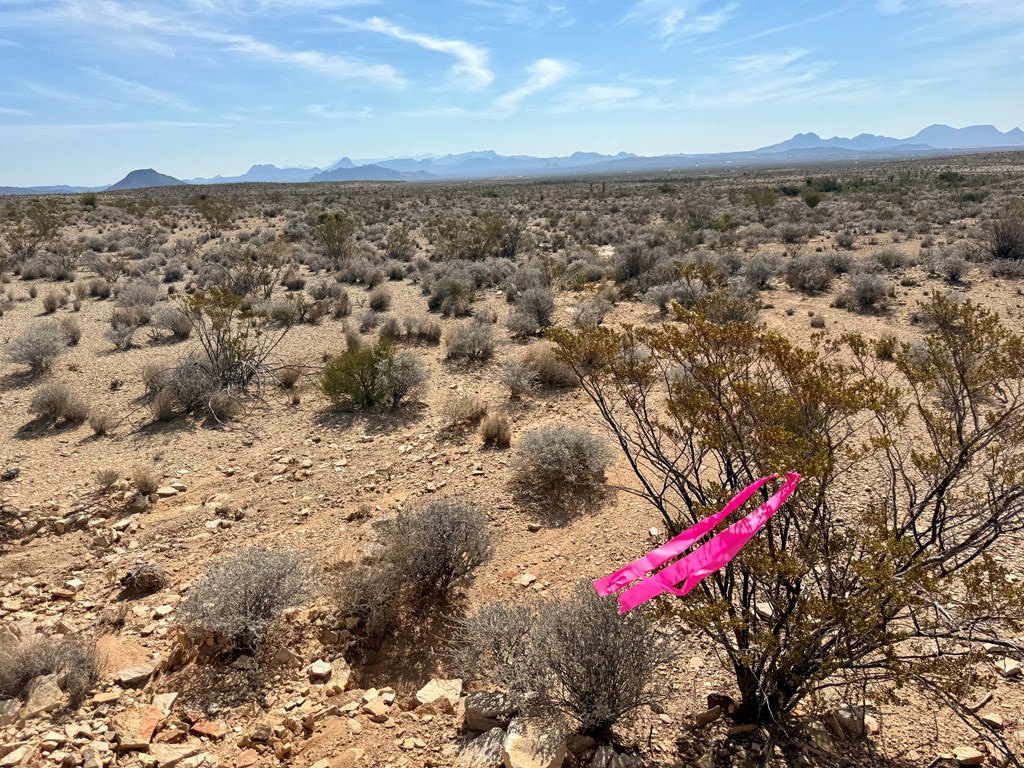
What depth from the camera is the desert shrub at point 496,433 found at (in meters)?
7.09

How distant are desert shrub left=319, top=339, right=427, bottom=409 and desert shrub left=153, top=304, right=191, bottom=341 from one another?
190 inches

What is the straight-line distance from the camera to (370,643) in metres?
4.18

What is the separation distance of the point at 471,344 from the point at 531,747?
7.65 metres

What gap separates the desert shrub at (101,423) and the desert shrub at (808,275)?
14.3 metres

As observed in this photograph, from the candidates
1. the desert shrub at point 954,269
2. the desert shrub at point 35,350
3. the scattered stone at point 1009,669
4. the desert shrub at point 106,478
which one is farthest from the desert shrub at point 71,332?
the desert shrub at point 954,269

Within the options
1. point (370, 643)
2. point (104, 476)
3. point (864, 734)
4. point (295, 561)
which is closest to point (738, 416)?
point (864, 734)

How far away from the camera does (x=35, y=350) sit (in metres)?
9.28

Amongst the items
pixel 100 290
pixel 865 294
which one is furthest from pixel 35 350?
pixel 865 294

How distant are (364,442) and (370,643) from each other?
3.49 meters

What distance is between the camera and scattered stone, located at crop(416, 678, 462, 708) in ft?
11.6

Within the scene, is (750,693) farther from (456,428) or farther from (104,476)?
(104,476)

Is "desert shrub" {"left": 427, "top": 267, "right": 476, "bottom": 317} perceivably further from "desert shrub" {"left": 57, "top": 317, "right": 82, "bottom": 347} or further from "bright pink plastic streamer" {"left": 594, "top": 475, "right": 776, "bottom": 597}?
"bright pink plastic streamer" {"left": 594, "top": 475, "right": 776, "bottom": 597}

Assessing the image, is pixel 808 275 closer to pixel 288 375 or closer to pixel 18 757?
pixel 288 375

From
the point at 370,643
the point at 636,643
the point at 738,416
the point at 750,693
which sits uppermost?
the point at 738,416
